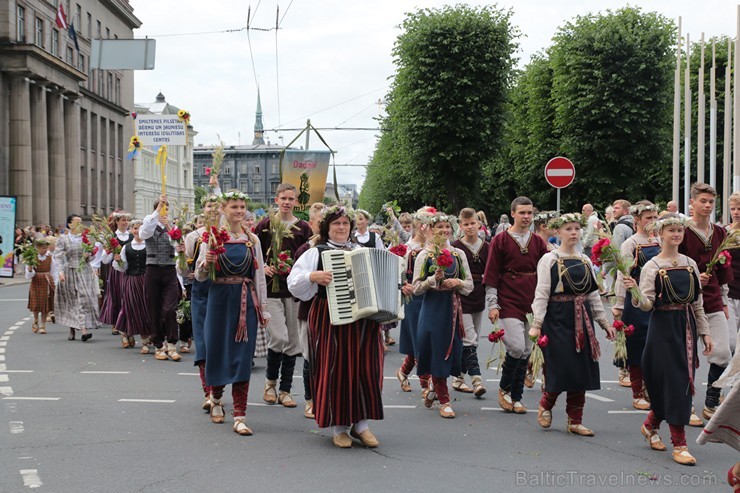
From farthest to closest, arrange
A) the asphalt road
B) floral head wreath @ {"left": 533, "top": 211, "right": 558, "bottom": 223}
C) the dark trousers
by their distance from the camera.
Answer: the dark trousers < floral head wreath @ {"left": 533, "top": 211, "right": 558, "bottom": 223} < the asphalt road

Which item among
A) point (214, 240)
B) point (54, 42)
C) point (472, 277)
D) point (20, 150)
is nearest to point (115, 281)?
point (472, 277)

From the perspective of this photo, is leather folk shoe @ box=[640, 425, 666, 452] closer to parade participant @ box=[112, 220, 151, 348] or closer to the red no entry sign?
parade participant @ box=[112, 220, 151, 348]

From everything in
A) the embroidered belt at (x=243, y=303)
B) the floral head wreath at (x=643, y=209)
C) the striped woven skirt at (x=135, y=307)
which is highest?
the floral head wreath at (x=643, y=209)

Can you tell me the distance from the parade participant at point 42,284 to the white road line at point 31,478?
35.1ft

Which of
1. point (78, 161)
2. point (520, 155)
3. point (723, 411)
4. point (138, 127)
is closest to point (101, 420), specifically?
point (723, 411)

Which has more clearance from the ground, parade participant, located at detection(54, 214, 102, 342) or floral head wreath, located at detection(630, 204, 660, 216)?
floral head wreath, located at detection(630, 204, 660, 216)

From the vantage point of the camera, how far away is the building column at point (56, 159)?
53.5m

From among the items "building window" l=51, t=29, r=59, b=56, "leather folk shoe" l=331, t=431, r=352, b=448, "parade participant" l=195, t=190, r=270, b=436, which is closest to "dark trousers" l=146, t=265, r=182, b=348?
"parade participant" l=195, t=190, r=270, b=436

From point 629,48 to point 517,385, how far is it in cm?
3163

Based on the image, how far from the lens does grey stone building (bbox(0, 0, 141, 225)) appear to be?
153 feet

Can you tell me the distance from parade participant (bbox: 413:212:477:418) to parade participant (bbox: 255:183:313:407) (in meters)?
1.31

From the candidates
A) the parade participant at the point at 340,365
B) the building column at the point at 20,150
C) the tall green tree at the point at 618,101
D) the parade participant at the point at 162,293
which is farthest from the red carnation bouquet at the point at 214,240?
the building column at the point at 20,150

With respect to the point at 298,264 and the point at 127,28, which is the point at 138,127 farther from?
the point at 127,28

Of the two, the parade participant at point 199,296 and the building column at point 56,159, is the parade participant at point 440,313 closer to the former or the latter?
the parade participant at point 199,296
